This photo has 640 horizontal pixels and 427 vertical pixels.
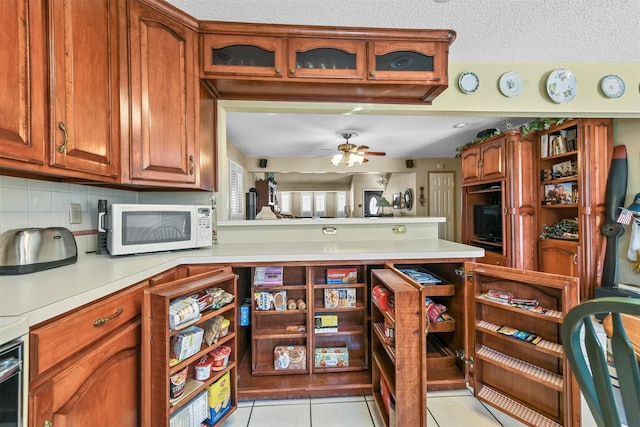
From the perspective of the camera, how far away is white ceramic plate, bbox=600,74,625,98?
1930 millimetres

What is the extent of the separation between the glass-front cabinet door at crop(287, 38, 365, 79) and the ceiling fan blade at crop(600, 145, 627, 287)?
2783mm

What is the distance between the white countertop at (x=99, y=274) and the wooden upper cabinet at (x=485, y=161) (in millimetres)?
2358

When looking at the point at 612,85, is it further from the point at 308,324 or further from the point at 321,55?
the point at 308,324

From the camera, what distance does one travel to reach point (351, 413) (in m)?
1.40

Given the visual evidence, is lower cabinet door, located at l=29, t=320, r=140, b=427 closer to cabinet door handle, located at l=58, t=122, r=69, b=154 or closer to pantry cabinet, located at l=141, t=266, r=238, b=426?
pantry cabinet, located at l=141, t=266, r=238, b=426

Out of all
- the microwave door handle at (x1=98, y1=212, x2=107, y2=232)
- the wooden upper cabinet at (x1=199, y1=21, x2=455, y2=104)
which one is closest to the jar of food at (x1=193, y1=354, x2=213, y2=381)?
the microwave door handle at (x1=98, y1=212, x2=107, y2=232)

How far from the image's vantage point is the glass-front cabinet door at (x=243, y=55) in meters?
1.58

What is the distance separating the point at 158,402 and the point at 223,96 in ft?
6.00

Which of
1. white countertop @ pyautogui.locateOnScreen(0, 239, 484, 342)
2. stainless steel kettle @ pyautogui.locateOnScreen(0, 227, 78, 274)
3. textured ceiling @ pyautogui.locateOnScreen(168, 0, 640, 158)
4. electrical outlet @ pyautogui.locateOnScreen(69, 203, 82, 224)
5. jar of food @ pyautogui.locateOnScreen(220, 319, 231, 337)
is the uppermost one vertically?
textured ceiling @ pyautogui.locateOnScreen(168, 0, 640, 158)

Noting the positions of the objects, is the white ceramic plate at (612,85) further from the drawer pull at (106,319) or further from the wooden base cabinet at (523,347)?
the drawer pull at (106,319)

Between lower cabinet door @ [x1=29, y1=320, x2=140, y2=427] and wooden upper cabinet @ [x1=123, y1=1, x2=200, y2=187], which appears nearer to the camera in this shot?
lower cabinet door @ [x1=29, y1=320, x2=140, y2=427]

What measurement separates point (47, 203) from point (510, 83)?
3046 mm

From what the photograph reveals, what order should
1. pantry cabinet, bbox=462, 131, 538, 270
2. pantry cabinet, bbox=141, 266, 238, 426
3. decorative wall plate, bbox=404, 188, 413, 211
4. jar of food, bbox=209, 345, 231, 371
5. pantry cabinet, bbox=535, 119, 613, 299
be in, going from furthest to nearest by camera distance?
decorative wall plate, bbox=404, 188, 413, 211, pantry cabinet, bbox=462, 131, 538, 270, pantry cabinet, bbox=535, 119, 613, 299, jar of food, bbox=209, 345, 231, 371, pantry cabinet, bbox=141, 266, 238, 426

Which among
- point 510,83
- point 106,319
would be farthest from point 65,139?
point 510,83
